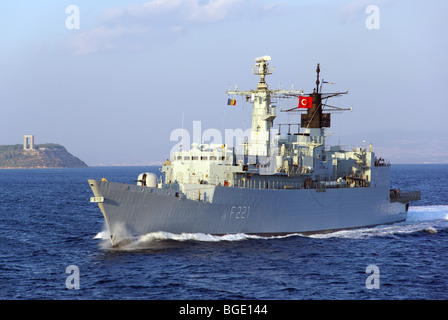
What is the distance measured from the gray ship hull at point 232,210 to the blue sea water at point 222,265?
2.41ft

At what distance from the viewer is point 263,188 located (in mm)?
33469

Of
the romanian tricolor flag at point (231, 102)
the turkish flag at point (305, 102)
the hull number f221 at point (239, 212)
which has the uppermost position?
the turkish flag at point (305, 102)

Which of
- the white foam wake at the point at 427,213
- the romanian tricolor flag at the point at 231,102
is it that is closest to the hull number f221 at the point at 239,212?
the romanian tricolor flag at the point at 231,102

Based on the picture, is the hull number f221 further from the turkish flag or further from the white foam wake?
the white foam wake

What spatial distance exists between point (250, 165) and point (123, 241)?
964cm

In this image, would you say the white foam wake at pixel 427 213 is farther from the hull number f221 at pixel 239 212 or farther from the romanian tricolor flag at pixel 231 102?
the romanian tricolor flag at pixel 231 102

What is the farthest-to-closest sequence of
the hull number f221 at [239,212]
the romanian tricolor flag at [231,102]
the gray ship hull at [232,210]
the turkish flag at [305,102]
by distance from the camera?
the turkish flag at [305,102], the romanian tricolor flag at [231,102], the hull number f221 at [239,212], the gray ship hull at [232,210]

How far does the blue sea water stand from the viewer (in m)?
21.3

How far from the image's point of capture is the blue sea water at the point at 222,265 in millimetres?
21297

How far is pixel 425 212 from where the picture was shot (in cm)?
4997
